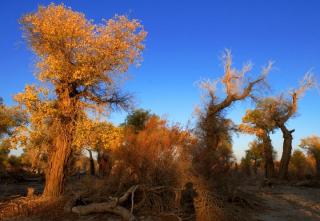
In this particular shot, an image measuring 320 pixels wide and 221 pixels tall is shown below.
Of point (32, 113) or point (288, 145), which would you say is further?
point (288, 145)

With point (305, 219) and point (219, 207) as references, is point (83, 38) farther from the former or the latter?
point (305, 219)

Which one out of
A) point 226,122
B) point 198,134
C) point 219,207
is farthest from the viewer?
point 226,122

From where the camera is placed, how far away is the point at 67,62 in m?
16.1

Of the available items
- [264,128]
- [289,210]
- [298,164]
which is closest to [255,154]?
[298,164]

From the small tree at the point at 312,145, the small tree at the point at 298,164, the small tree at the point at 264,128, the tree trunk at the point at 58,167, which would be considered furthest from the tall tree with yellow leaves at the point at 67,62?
the small tree at the point at 312,145

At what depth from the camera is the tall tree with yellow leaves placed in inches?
632

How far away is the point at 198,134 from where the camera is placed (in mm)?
25328

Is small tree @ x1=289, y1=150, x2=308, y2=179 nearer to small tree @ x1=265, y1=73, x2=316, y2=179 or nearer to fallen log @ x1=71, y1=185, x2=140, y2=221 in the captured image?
small tree @ x1=265, y1=73, x2=316, y2=179

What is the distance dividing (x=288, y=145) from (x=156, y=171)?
2077cm

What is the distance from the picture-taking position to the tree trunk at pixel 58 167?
52.8 ft

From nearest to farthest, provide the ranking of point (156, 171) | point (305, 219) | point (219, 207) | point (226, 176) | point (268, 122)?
point (219, 207) < point (305, 219) < point (156, 171) < point (226, 176) < point (268, 122)

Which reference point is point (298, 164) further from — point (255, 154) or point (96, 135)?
point (96, 135)

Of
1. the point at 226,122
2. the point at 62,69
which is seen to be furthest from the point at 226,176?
the point at 226,122

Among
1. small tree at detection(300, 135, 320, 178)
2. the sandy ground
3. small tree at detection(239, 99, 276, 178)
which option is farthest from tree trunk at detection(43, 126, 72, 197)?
small tree at detection(300, 135, 320, 178)
